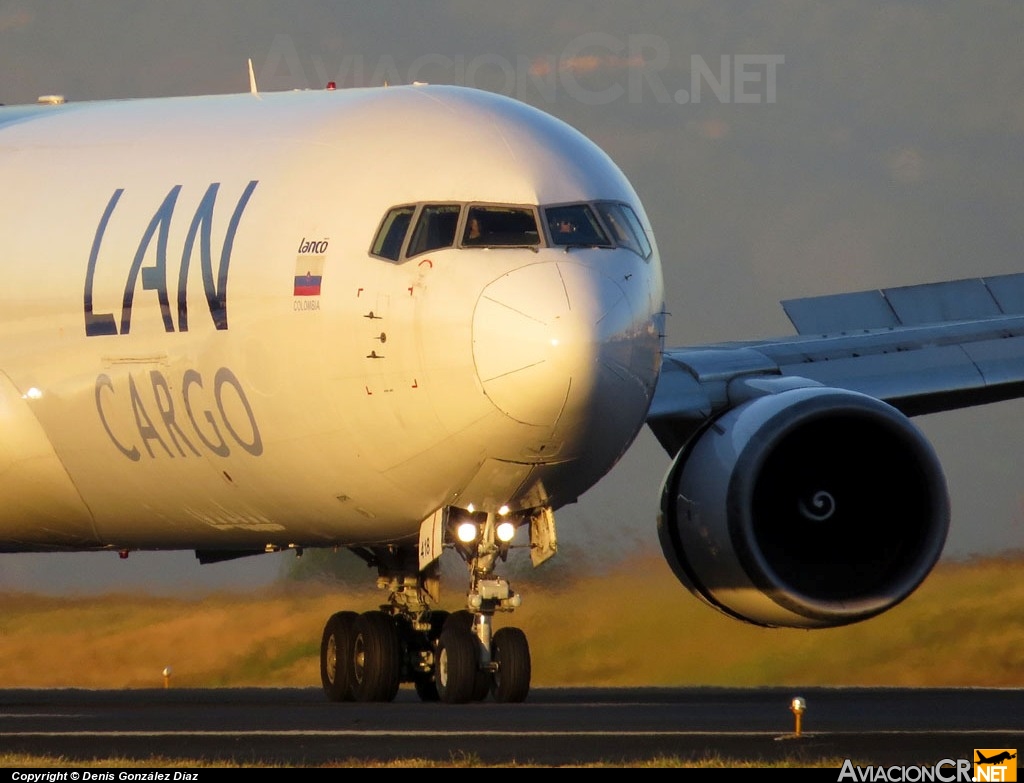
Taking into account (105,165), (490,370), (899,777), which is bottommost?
(899,777)

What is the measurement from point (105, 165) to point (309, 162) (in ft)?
10.2

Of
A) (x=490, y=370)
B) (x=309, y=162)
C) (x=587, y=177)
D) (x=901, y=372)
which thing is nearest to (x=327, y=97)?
(x=309, y=162)

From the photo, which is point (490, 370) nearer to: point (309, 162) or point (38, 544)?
point (309, 162)

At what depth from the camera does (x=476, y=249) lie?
20.7 metres

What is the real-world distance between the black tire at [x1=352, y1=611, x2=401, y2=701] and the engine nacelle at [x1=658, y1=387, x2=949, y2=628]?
2.78 metres

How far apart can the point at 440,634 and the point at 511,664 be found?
1465 millimetres

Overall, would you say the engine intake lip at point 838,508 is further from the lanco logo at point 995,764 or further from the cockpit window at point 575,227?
the lanco logo at point 995,764

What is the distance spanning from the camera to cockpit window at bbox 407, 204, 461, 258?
21.0 metres

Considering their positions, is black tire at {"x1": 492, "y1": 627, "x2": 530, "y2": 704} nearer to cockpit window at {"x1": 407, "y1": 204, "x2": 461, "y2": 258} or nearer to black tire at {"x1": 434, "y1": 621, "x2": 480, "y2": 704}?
black tire at {"x1": 434, "y1": 621, "x2": 480, "y2": 704}

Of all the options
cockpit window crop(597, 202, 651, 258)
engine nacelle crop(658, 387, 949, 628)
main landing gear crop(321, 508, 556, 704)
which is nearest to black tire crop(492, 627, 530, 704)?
main landing gear crop(321, 508, 556, 704)

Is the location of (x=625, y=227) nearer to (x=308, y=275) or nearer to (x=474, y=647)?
(x=308, y=275)

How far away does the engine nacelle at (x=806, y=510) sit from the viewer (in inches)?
930

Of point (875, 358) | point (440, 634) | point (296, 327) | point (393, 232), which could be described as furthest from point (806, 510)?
point (296, 327)

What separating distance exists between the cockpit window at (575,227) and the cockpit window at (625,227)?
5.9 inches
